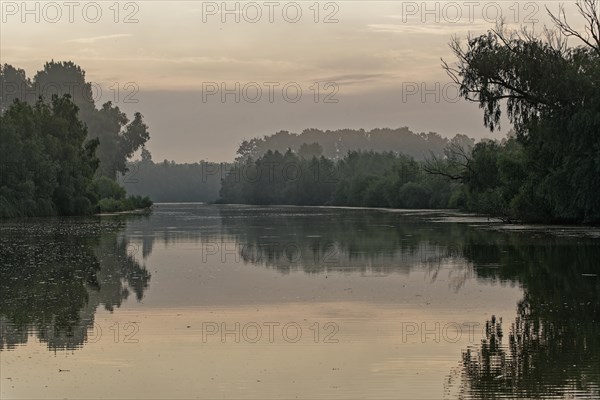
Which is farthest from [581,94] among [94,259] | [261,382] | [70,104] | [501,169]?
[70,104]

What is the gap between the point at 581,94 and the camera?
49812 mm

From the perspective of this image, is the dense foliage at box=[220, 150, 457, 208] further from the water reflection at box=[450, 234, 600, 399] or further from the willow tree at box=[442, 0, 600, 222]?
the water reflection at box=[450, 234, 600, 399]

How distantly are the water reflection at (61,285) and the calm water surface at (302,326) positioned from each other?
0.07 meters

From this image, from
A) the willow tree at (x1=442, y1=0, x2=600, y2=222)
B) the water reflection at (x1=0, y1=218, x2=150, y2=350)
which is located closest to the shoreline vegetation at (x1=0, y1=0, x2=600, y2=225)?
the willow tree at (x1=442, y1=0, x2=600, y2=222)

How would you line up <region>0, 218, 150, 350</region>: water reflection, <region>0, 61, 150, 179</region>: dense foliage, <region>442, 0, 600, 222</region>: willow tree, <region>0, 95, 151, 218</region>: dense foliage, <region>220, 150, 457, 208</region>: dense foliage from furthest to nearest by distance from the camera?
<region>0, 61, 150, 179</region>: dense foliage
<region>220, 150, 457, 208</region>: dense foliage
<region>0, 95, 151, 218</region>: dense foliage
<region>442, 0, 600, 222</region>: willow tree
<region>0, 218, 150, 350</region>: water reflection

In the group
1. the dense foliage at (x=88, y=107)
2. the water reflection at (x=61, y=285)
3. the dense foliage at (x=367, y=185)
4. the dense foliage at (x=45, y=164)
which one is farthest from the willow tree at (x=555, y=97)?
the dense foliage at (x=88, y=107)

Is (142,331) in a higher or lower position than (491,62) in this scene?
lower

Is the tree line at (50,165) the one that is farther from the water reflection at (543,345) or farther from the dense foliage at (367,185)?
the water reflection at (543,345)

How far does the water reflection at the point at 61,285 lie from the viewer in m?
16.5

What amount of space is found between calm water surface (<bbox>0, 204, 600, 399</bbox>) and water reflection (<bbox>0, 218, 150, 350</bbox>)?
67 millimetres

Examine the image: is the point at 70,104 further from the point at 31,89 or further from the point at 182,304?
the point at 182,304

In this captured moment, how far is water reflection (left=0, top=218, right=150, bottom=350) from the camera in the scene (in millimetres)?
16469

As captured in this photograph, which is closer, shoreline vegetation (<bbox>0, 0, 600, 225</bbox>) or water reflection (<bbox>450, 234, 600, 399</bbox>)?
water reflection (<bbox>450, 234, 600, 399</bbox>)

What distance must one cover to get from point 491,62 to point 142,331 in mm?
37433
